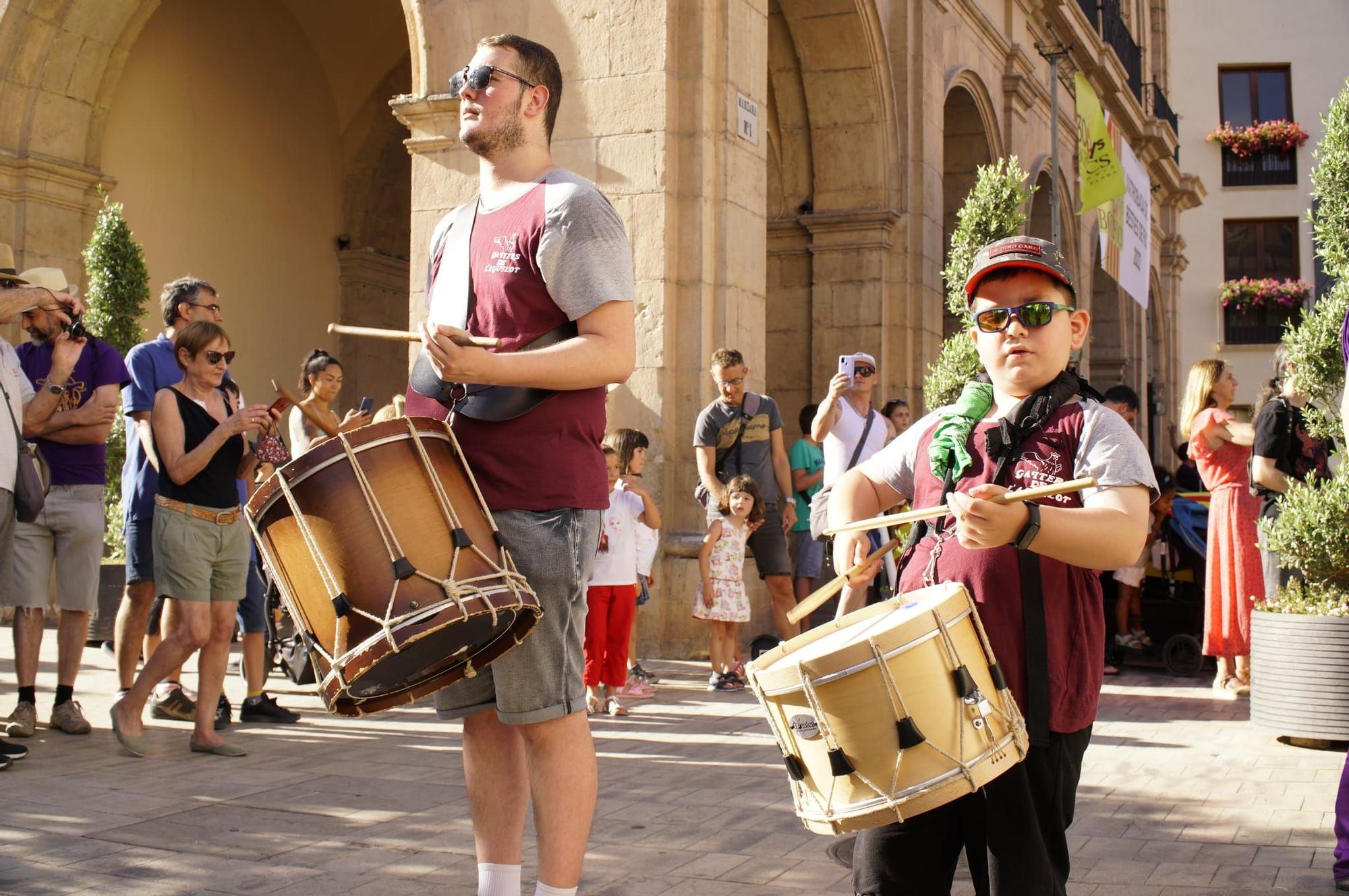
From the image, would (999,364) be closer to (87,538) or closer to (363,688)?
(363,688)

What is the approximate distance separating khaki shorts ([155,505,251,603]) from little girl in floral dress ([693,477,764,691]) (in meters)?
2.92

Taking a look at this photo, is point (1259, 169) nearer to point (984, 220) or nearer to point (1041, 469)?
point (984, 220)

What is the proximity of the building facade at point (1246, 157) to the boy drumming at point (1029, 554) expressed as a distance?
38.2 m

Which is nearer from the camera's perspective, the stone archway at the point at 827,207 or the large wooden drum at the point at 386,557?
the large wooden drum at the point at 386,557

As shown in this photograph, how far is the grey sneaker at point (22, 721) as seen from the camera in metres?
6.30

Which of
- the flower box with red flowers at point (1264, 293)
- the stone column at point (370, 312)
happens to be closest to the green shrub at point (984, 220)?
the stone column at point (370, 312)

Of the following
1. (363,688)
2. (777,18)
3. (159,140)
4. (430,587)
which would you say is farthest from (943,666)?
(159,140)

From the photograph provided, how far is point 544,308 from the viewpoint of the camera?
3.26 meters

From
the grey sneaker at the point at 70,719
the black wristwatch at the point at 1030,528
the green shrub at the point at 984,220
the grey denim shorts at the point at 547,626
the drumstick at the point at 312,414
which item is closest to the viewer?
the black wristwatch at the point at 1030,528

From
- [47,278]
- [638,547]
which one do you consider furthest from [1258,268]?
[47,278]

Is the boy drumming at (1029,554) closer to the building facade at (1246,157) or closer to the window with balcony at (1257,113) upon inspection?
the building facade at (1246,157)

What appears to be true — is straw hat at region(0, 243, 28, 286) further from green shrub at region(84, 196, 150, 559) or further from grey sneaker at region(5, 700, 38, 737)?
green shrub at region(84, 196, 150, 559)

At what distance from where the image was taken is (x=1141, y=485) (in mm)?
2791

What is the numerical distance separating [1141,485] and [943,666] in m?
0.57
